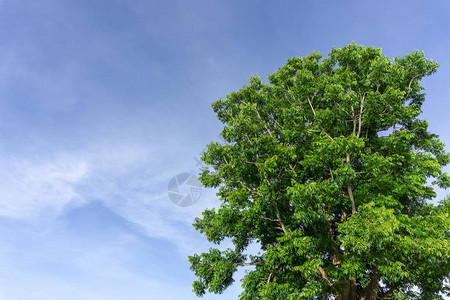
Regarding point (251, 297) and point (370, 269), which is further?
point (370, 269)

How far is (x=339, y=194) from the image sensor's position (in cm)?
1466

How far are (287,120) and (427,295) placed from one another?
41.0 ft

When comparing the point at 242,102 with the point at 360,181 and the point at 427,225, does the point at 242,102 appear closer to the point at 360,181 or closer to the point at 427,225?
the point at 360,181

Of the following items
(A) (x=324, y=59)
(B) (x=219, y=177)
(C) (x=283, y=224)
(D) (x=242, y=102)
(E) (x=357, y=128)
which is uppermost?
(A) (x=324, y=59)

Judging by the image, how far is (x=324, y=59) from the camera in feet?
69.6

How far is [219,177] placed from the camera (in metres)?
18.7

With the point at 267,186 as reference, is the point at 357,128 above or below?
above

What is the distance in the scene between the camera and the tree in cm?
1230

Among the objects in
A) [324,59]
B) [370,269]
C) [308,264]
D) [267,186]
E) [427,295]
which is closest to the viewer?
[308,264]

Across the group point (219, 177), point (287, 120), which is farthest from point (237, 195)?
point (287, 120)

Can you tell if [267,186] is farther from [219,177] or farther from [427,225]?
[427,225]

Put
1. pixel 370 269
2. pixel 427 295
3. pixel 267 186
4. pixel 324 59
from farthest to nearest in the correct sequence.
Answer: pixel 324 59 → pixel 370 269 → pixel 267 186 → pixel 427 295

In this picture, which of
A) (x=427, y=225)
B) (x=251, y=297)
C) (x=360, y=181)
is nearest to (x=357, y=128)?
(x=360, y=181)

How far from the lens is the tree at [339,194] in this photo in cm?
1230
